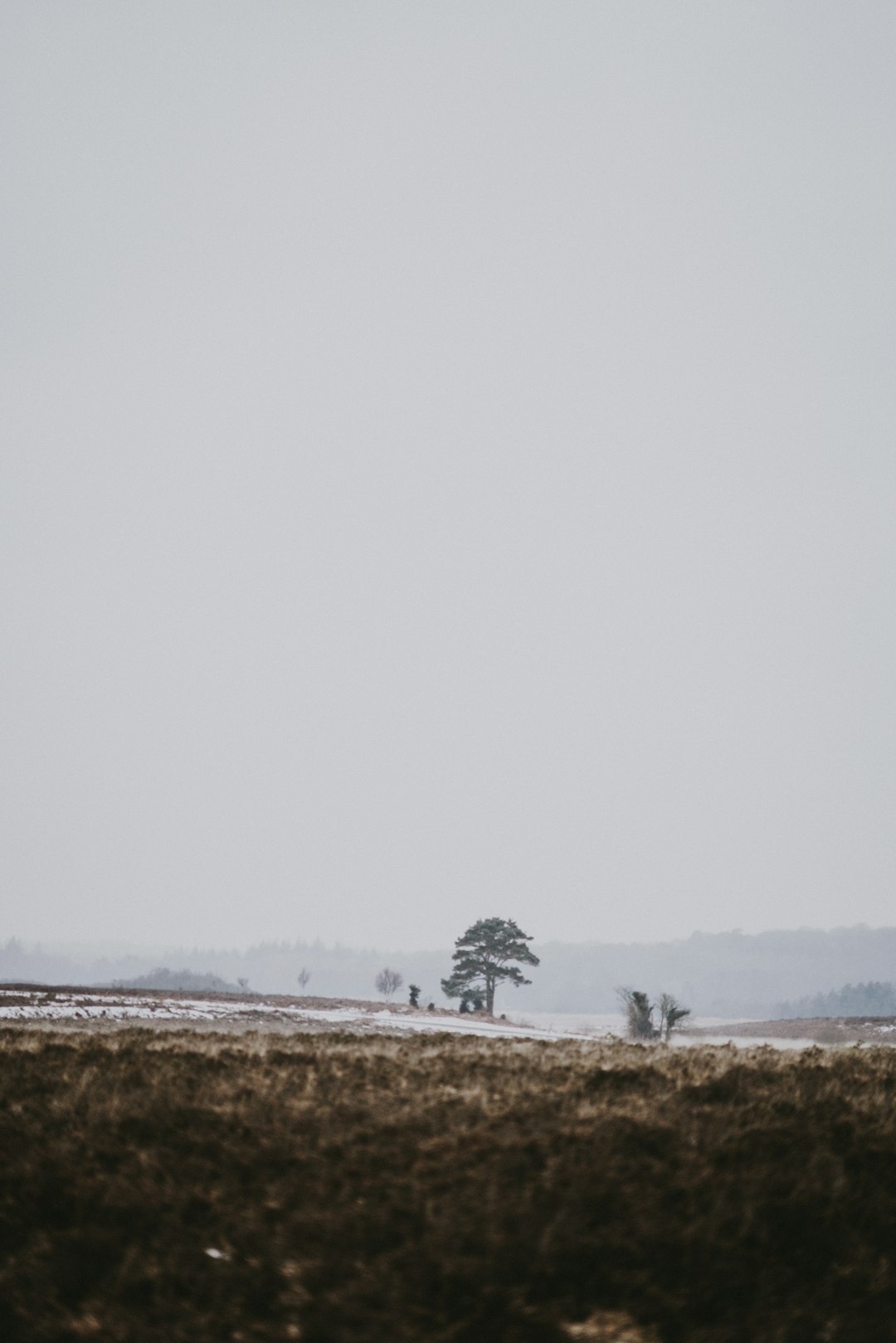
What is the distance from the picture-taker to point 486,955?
68.8m

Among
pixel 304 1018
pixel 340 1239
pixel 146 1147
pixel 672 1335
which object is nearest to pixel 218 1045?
pixel 146 1147

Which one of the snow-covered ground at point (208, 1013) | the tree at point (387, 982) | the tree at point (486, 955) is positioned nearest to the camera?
the snow-covered ground at point (208, 1013)

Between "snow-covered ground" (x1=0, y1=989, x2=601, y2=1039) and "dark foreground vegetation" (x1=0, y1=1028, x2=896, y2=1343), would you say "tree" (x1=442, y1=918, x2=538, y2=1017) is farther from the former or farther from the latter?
"dark foreground vegetation" (x1=0, y1=1028, x2=896, y2=1343)

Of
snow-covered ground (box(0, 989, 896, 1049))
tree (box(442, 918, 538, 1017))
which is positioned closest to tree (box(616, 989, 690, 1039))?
snow-covered ground (box(0, 989, 896, 1049))

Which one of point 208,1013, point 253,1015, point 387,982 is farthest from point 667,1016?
point 387,982

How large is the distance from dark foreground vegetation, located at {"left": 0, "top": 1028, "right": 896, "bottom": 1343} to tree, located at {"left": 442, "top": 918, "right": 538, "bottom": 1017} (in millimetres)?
62172

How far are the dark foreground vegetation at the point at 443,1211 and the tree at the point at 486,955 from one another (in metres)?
62.2

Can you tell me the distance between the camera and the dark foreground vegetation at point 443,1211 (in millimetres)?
4484

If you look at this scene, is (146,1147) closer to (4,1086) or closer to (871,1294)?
(4,1086)

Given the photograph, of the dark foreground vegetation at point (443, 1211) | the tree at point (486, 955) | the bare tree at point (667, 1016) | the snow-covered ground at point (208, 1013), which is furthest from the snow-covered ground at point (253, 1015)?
the dark foreground vegetation at point (443, 1211)

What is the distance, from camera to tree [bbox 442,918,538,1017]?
67.6 m

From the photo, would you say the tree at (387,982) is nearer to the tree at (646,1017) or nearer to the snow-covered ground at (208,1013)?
the snow-covered ground at (208,1013)

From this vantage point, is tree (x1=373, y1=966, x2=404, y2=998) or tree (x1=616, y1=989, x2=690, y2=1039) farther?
tree (x1=373, y1=966, x2=404, y2=998)

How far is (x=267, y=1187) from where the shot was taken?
549cm
